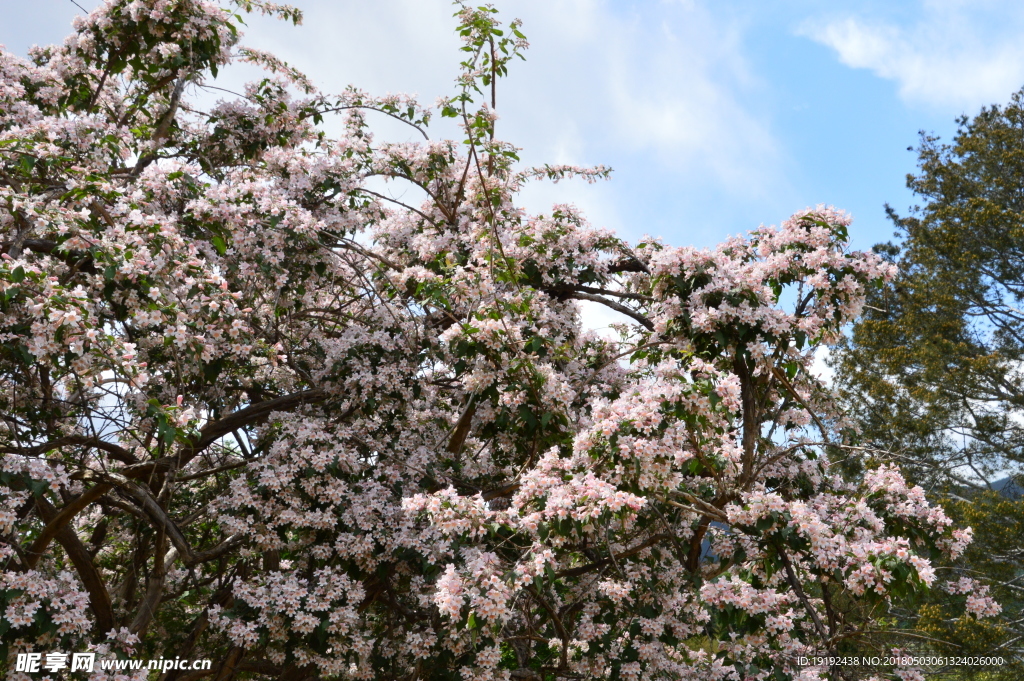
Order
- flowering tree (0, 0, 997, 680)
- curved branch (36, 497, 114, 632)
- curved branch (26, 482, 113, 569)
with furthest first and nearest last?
curved branch (36, 497, 114, 632) → curved branch (26, 482, 113, 569) → flowering tree (0, 0, 997, 680)

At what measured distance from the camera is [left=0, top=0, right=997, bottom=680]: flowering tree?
3.61m

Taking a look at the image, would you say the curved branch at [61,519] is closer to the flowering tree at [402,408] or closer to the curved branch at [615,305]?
the flowering tree at [402,408]

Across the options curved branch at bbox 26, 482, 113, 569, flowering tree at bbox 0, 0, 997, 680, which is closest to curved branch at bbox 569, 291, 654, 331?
flowering tree at bbox 0, 0, 997, 680

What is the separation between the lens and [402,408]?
4.80m

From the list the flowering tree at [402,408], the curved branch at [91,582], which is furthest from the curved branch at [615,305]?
the curved branch at [91,582]

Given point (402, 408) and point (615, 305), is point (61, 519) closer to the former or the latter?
point (402, 408)

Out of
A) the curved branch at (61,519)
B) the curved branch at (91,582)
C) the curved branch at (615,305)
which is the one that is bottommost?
the curved branch at (91,582)

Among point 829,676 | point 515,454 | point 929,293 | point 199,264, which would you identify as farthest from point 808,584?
point 929,293

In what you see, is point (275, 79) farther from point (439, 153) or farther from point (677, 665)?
point (677, 665)

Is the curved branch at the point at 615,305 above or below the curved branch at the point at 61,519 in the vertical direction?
above

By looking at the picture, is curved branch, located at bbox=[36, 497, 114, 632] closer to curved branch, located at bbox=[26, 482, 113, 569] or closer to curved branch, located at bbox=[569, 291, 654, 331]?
curved branch, located at bbox=[26, 482, 113, 569]

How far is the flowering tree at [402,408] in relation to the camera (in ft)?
11.8

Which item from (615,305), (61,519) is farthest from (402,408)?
(61,519)

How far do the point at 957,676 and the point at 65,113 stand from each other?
15.1 m
